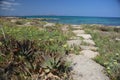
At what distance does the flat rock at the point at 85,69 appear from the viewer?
4.91m

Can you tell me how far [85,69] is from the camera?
5348mm

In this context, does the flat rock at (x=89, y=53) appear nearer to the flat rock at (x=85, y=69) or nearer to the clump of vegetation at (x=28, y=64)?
the flat rock at (x=85, y=69)

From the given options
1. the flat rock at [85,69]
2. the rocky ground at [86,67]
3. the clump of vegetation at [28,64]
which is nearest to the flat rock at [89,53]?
the rocky ground at [86,67]

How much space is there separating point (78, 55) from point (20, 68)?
7.19 feet

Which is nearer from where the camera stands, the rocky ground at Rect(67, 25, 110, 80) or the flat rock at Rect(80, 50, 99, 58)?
the rocky ground at Rect(67, 25, 110, 80)

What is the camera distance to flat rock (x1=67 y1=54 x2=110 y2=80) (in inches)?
193

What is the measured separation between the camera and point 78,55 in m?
6.48

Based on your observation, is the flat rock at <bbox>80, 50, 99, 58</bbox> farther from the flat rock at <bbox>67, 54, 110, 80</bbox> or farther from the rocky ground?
the flat rock at <bbox>67, 54, 110, 80</bbox>

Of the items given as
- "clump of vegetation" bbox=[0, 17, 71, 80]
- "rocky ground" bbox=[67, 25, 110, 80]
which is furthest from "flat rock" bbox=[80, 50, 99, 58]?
"clump of vegetation" bbox=[0, 17, 71, 80]

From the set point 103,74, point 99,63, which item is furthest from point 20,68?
point 99,63

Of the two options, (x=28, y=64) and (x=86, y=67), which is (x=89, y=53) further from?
(x=28, y=64)

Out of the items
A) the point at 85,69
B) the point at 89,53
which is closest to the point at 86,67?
the point at 85,69

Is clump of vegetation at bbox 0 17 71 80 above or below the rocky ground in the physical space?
above

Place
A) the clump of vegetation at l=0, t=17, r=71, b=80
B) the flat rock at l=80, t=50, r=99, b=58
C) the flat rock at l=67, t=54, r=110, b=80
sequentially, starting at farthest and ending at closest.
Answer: the flat rock at l=80, t=50, r=99, b=58 < the flat rock at l=67, t=54, r=110, b=80 < the clump of vegetation at l=0, t=17, r=71, b=80
